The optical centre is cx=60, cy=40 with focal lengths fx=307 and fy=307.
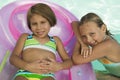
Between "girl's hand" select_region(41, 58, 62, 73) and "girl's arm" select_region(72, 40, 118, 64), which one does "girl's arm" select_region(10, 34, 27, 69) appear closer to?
"girl's hand" select_region(41, 58, 62, 73)

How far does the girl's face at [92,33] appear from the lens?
1.83 m

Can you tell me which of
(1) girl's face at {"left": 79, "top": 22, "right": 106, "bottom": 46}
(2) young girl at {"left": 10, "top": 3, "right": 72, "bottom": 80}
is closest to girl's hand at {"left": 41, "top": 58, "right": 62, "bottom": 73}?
(2) young girl at {"left": 10, "top": 3, "right": 72, "bottom": 80}

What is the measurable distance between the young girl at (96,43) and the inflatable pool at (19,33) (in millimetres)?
159

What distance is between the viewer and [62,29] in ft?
7.12

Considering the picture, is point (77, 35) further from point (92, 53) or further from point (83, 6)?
point (83, 6)

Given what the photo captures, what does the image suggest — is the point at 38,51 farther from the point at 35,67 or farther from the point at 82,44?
the point at 82,44

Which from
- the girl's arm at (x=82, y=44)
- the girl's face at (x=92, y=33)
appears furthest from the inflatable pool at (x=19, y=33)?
the girl's face at (x=92, y=33)

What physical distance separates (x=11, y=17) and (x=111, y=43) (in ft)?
2.26

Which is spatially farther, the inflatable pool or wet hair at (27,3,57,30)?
the inflatable pool

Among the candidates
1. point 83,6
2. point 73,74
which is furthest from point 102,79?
point 83,6

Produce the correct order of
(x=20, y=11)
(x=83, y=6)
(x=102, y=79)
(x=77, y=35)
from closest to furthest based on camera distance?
(x=77, y=35) < (x=20, y=11) < (x=102, y=79) < (x=83, y=6)

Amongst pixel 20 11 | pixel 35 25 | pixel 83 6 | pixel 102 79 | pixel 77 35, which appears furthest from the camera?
pixel 83 6

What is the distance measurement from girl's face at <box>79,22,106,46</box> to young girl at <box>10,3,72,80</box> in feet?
0.54

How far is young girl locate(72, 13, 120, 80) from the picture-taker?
1.83 metres
